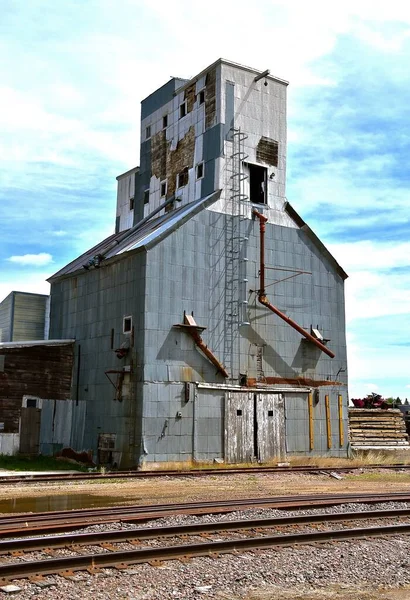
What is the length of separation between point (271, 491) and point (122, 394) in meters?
9.43

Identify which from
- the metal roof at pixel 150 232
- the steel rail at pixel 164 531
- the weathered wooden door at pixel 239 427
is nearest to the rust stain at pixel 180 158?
the metal roof at pixel 150 232

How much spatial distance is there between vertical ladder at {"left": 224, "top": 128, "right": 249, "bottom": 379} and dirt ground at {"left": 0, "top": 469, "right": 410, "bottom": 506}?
21.1 ft

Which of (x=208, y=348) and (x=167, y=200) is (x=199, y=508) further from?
(x=167, y=200)

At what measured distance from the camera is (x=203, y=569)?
8.91 m

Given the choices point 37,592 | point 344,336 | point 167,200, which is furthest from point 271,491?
point 167,200

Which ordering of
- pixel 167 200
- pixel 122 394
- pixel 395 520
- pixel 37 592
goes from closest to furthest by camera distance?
pixel 37 592 < pixel 395 520 < pixel 122 394 < pixel 167 200

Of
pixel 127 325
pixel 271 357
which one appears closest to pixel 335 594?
pixel 127 325

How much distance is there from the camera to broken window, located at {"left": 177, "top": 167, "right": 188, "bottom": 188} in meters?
31.5

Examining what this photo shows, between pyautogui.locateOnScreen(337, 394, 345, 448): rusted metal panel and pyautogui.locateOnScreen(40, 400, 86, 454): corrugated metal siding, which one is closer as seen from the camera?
pyautogui.locateOnScreen(40, 400, 86, 454): corrugated metal siding

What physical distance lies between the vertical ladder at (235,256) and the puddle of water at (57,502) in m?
11.8

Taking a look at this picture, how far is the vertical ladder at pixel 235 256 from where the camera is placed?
90.9 ft

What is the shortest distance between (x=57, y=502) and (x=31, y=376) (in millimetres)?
13381

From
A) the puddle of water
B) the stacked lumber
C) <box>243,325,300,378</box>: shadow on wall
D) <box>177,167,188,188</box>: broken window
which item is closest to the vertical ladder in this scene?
<box>243,325,300,378</box>: shadow on wall

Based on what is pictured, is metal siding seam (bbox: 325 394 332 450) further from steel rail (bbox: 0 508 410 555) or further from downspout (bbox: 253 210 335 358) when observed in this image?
steel rail (bbox: 0 508 410 555)
